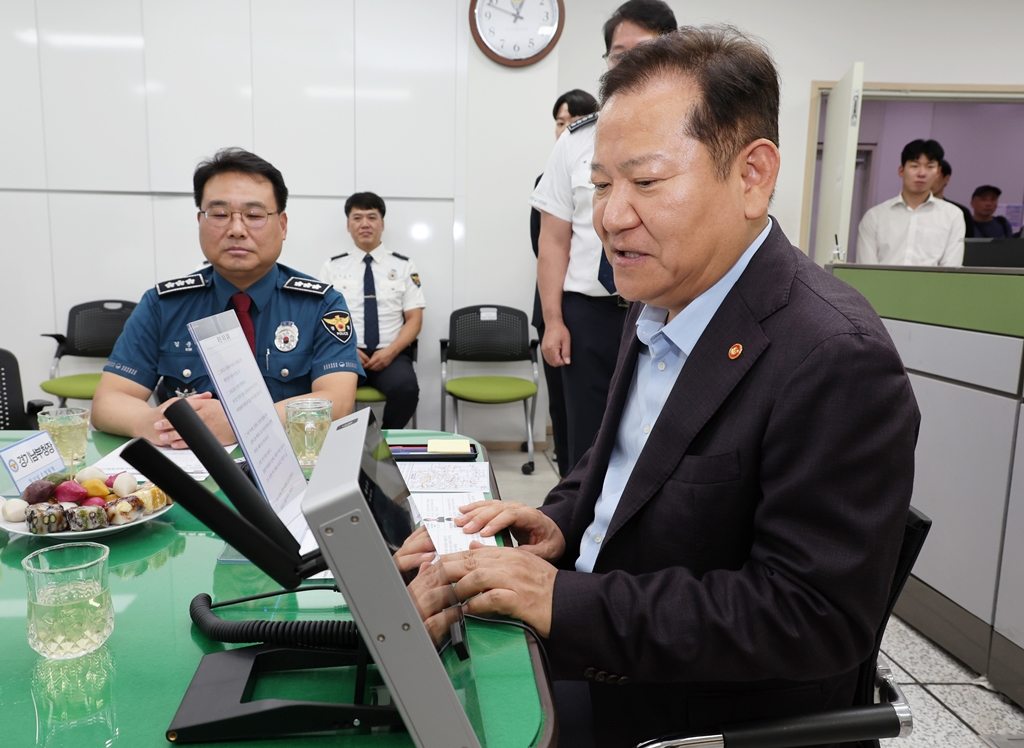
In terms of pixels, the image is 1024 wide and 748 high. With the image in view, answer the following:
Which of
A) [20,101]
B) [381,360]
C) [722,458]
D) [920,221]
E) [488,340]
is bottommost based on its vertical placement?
[381,360]

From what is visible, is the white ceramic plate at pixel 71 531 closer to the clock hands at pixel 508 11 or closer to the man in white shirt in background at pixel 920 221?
Result: the clock hands at pixel 508 11

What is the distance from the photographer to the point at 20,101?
13.6 feet

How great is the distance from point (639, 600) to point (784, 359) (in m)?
0.34

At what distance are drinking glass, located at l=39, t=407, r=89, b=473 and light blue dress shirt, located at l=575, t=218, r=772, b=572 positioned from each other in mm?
1052

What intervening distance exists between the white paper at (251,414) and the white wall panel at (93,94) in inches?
154

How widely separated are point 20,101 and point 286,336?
342cm

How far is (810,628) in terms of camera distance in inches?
31.5

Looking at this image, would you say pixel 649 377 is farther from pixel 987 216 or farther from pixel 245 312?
pixel 987 216

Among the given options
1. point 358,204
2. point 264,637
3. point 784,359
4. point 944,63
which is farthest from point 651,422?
point 944,63

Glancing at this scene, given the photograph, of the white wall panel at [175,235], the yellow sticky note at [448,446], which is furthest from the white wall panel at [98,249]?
the yellow sticky note at [448,446]

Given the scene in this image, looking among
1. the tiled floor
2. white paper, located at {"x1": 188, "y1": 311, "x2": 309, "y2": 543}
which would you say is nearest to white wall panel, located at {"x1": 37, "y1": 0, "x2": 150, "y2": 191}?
white paper, located at {"x1": 188, "y1": 311, "x2": 309, "y2": 543}

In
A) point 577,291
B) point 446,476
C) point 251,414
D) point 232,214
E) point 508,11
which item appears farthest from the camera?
point 508,11

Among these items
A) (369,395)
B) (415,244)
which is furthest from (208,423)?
(415,244)

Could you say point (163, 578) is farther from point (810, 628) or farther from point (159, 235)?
point (159, 235)
